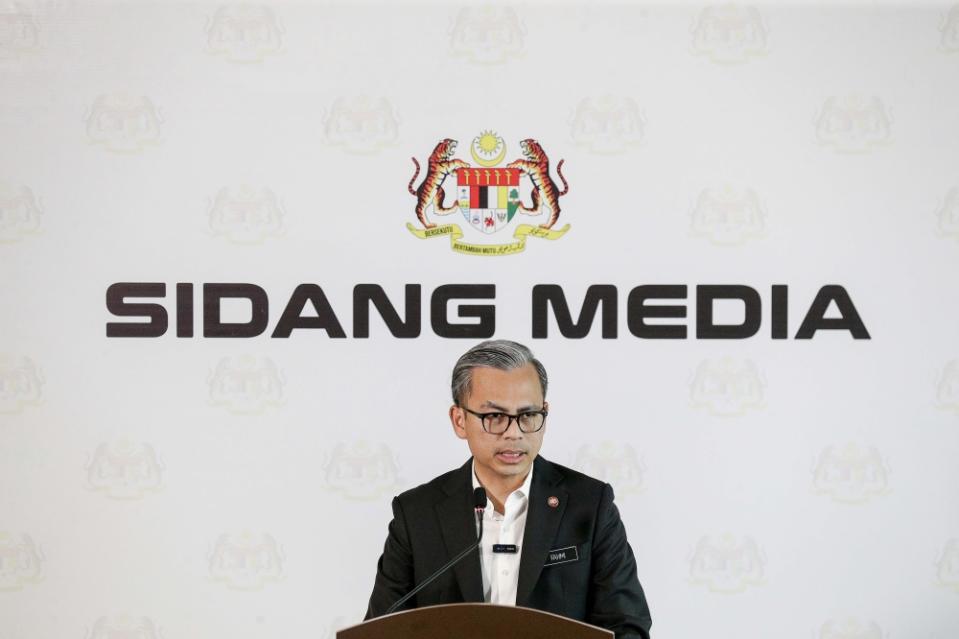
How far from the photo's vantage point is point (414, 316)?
3.35 meters

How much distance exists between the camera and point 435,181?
334 cm

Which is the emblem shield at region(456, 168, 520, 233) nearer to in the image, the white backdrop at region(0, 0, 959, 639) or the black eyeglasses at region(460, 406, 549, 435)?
the white backdrop at region(0, 0, 959, 639)

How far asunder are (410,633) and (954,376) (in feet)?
7.82

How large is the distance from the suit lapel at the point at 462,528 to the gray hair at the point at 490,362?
198 millimetres

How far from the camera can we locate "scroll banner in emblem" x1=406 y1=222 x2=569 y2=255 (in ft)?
10.9

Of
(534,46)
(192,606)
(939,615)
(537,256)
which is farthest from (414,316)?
(939,615)

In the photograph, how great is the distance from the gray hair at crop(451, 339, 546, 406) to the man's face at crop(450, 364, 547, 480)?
0.04 feet

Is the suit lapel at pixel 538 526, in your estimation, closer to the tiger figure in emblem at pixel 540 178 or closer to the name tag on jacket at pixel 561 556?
the name tag on jacket at pixel 561 556

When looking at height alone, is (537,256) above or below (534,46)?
below

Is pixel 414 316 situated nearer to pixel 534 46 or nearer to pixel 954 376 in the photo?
pixel 534 46

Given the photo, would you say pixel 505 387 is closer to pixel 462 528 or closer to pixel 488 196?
pixel 462 528

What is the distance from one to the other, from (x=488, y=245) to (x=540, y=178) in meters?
0.28

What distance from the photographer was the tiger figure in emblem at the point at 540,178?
131 inches

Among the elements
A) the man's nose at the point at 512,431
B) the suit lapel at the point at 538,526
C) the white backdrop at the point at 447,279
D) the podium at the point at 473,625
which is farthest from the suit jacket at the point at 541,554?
the white backdrop at the point at 447,279
